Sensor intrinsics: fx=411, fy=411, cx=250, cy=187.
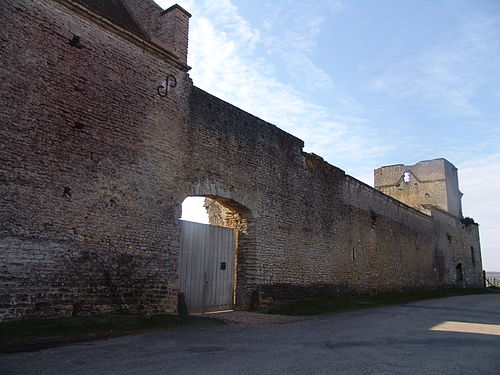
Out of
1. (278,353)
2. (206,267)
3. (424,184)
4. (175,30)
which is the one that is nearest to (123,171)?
(206,267)

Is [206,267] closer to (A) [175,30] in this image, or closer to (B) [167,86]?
(B) [167,86]

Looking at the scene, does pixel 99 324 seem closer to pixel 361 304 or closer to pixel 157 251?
pixel 157 251

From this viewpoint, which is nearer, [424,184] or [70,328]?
[70,328]

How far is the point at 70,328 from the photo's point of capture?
6.16 m

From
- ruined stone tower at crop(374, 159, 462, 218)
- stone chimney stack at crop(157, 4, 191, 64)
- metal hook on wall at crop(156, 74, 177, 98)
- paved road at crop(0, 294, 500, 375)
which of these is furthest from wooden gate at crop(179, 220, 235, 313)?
ruined stone tower at crop(374, 159, 462, 218)

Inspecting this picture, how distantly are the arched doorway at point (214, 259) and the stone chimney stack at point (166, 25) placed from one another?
11.5 ft

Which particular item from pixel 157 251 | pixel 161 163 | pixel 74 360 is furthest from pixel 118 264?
pixel 74 360

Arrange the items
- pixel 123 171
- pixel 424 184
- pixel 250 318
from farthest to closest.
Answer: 1. pixel 424 184
2. pixel 250 318
3. pixel 123 171

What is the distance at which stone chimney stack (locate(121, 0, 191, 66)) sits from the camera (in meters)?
9.38

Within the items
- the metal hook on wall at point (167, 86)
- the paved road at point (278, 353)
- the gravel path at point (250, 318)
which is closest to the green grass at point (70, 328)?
the paved road at point (278, 353)

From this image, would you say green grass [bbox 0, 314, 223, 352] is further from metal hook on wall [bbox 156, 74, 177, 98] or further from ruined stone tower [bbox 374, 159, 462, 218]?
ruined stone tower [bbox 374, 159, 462, 218]

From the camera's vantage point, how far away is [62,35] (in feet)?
23.6

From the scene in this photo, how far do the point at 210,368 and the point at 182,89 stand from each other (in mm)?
6677

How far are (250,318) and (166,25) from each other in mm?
6935
